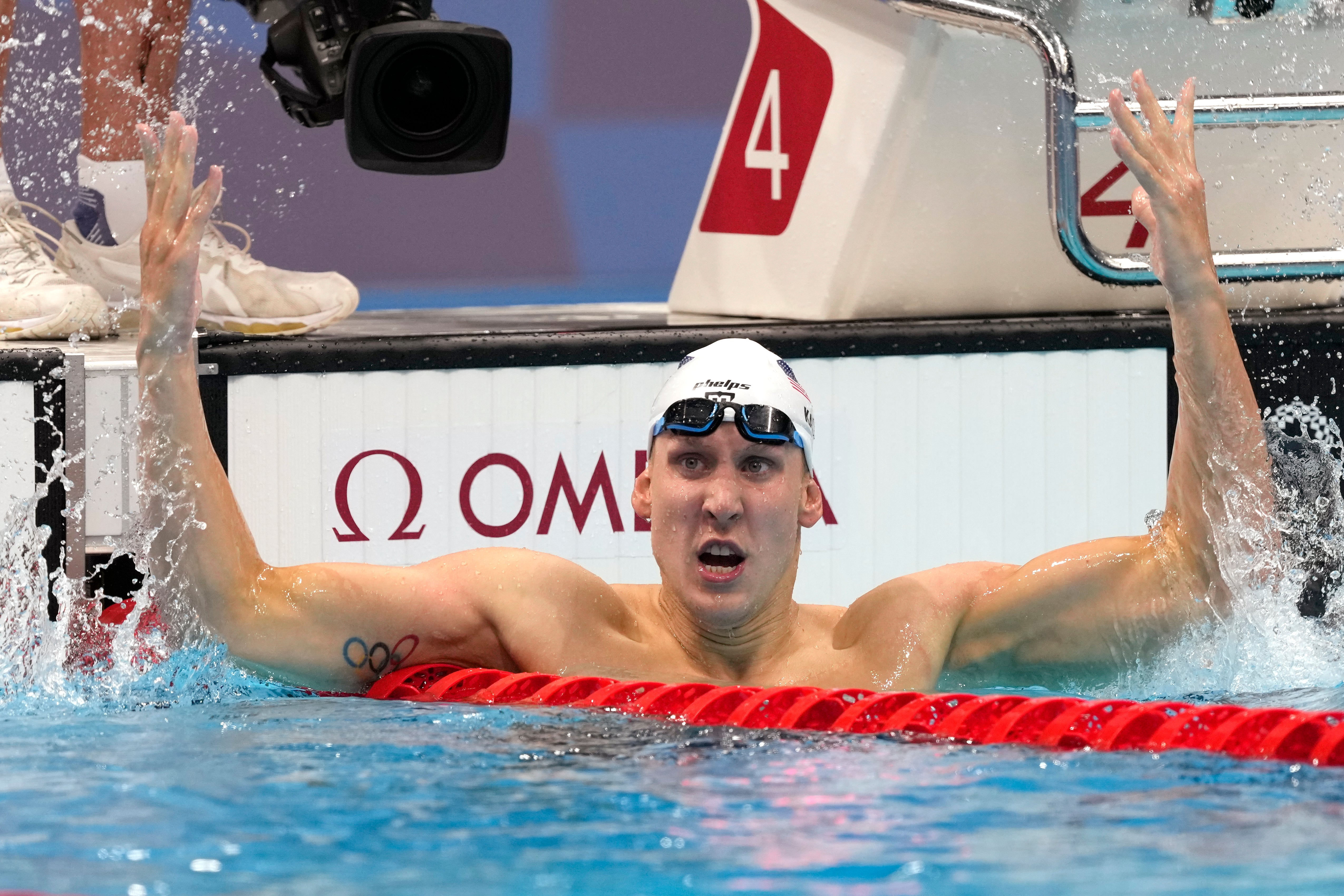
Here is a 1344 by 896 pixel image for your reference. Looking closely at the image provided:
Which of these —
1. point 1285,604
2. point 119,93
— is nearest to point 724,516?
point 1285,604

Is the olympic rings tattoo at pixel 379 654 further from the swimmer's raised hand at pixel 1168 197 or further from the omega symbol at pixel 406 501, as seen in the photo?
the swimmer's raised hand at pixel 1168 197

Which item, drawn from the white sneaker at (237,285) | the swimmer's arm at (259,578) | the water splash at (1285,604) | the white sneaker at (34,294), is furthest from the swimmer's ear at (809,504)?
the white sneaker at (34,294)

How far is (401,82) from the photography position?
115 inches

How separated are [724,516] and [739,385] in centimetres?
21

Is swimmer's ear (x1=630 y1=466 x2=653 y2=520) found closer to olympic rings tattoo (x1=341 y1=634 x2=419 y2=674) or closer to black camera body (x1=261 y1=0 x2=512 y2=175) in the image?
olympic rings tattoo (x1=341 y1=634 x2=419 y2=674)

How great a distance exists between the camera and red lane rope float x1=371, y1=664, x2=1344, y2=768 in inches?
89.4

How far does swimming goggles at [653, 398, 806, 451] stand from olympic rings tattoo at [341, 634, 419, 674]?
0.51m

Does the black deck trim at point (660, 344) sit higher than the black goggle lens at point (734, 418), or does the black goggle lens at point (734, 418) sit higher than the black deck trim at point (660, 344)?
the black deck trim at point (660, 344)

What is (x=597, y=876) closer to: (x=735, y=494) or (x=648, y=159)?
(x=735, y=494)

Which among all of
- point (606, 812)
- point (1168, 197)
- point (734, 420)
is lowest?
point (606, 812)

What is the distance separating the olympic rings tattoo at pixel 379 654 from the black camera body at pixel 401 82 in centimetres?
83

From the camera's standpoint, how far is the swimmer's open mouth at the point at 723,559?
2557 millimetres

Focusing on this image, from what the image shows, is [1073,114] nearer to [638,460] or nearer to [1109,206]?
[1109,206]

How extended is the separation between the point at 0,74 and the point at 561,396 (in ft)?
4.16
